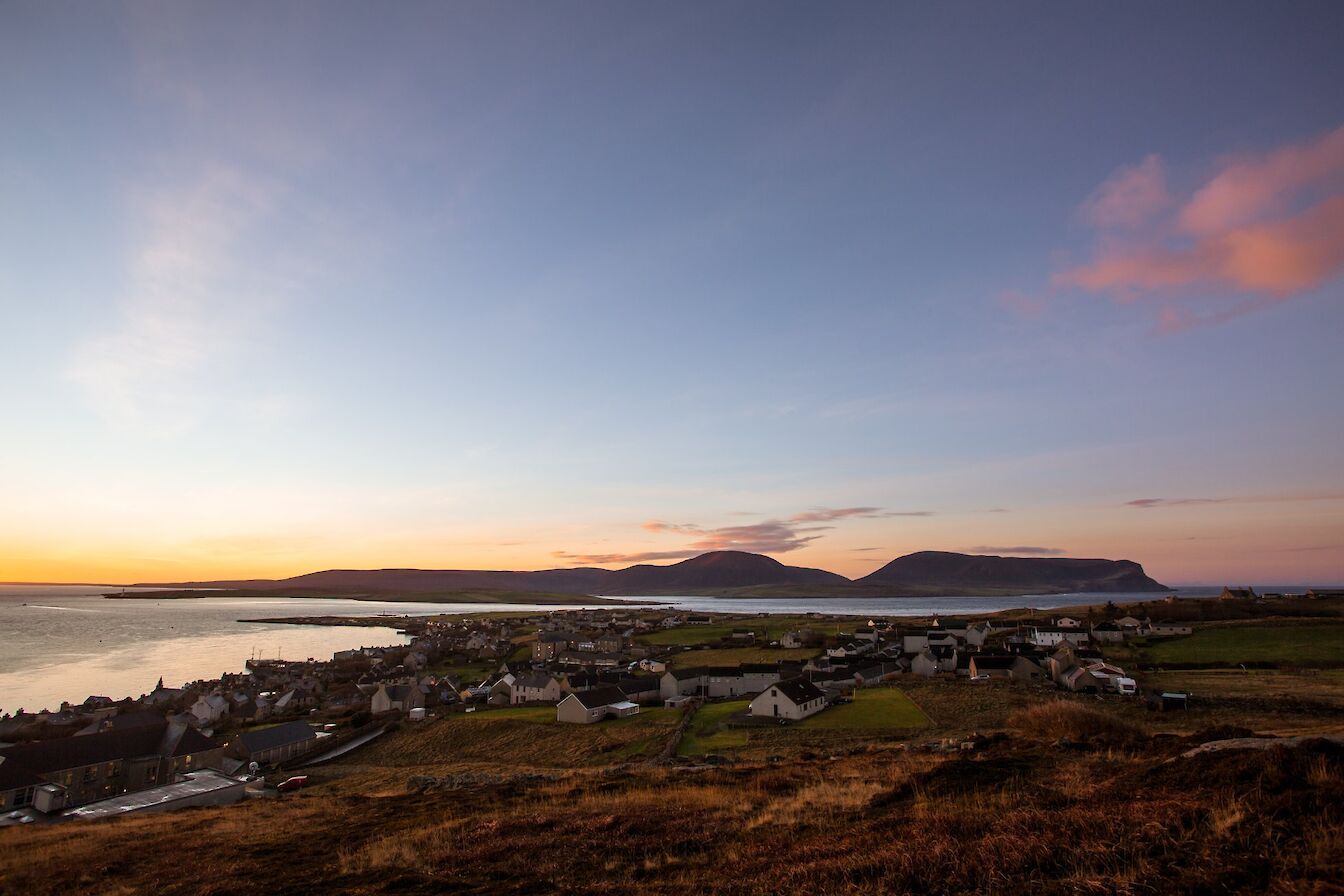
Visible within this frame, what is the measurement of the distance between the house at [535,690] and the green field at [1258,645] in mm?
62845

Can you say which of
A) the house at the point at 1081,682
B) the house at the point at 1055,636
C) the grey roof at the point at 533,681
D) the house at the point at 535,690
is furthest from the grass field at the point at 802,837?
the house at the point at 1055,636

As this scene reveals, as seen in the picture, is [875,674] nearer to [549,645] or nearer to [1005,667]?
[1005,667]

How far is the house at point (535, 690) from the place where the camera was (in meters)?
70.7

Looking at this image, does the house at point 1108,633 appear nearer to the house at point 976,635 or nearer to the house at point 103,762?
the house at point 976,635

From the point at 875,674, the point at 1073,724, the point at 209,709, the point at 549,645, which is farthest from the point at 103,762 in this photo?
the point at 549,645

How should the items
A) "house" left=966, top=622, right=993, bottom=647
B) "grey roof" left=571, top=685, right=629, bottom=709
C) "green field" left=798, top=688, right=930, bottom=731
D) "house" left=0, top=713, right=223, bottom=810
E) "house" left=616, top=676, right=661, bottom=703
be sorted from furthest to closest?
"house" left=966, top=622, right=993, bottom=647 → "house" left=616, top=676, right=661, bottom=703 → "grey roof" left=571, top=685, right=629, bottom=709 → "green field" left=798, top=688, right=930, bottom=731 → "house" left=0, top=713, right=223, bottom=810

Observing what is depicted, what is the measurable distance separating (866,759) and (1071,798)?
1482cm

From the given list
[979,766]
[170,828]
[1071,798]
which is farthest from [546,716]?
[1071,798]

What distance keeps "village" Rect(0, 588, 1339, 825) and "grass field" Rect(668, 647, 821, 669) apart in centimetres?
43

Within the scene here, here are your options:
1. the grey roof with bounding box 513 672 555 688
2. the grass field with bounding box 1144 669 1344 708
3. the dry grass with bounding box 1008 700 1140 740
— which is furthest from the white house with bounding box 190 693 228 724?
the grass field with bounding box 1144 669 1344 708

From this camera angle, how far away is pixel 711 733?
46.5 metres

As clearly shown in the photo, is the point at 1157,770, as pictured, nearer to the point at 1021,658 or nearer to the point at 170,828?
the point at 170,828

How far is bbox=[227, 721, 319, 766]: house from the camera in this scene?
4962 cm

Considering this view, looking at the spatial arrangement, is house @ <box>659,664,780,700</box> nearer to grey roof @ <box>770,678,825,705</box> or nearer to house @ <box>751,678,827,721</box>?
grey roof @ <box>770,678,825,705</box>
